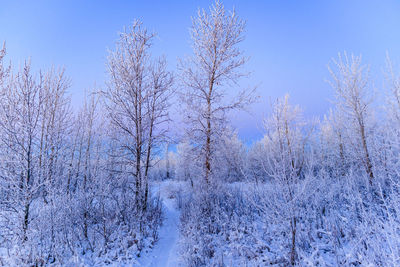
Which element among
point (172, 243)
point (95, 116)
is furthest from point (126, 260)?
point (95, 116)

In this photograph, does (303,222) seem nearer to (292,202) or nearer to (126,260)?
(292,202)

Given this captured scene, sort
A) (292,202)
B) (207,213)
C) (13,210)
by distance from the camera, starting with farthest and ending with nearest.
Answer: (207,213) < (13,210) < (292,202)

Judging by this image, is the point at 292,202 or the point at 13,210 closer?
the point at 292,202

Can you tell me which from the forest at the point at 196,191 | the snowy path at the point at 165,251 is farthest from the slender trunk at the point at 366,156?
the snowy path at the point at 165,251

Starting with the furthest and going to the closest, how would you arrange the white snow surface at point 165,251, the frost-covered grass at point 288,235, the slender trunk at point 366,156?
the slender trunk at point 366,156, the white snow surface at point 165,251, the frost-covered grass at point 288,235

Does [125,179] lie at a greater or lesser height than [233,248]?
greater

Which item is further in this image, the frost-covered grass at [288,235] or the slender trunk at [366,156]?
the slender trunk at [366,156]

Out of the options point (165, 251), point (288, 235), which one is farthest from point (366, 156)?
point (165, 251)

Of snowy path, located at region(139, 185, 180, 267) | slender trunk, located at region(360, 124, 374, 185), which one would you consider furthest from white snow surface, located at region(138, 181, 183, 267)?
slender trunk, located at region(360, 124, 374, 185)

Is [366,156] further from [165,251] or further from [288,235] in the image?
[165,251]

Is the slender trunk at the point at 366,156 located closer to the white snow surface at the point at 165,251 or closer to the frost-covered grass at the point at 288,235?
the frost-covered grass at the point at 288,235

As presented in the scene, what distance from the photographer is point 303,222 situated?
659 centimetres

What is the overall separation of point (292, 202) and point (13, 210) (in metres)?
7.06

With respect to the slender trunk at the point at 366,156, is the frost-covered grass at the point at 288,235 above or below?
below
